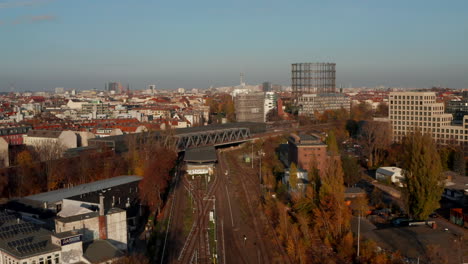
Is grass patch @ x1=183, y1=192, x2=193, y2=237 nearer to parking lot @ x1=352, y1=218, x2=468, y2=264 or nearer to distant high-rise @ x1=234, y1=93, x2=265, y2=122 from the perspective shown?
parking lot @ x1=352, y1=218, x2=468, y2=264

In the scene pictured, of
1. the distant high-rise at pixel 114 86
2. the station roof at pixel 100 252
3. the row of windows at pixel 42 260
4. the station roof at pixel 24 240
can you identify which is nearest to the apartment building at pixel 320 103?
the station roof at pixel 100 252

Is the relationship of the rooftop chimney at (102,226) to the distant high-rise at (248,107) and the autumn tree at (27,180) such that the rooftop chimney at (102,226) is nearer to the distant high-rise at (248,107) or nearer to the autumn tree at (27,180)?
the autumn tree at (27,180)

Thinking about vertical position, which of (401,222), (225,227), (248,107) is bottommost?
(225,227)

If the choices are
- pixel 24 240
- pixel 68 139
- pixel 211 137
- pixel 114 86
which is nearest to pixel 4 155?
pixel 68 139

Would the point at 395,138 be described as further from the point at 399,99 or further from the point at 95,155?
the point at 95,155

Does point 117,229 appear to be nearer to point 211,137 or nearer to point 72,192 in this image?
point 72,192

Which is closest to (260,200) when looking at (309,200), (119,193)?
(309,200)
